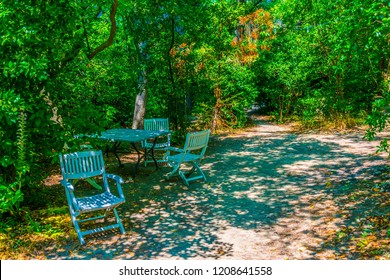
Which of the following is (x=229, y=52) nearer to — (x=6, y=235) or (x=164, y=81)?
(x=164, y=81)

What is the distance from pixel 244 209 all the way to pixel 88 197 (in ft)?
7.84

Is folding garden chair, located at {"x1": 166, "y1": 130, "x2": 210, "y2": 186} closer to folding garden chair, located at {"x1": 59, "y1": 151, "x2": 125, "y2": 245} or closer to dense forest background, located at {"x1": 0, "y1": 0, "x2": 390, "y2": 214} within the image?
dense forest background, located at {"x1": 0, "y1": 0, "x2": 390, "y2": 214}

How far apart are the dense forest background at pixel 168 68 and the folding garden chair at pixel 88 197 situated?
0.34m

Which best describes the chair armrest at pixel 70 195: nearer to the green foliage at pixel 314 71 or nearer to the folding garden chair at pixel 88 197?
the folding garden chair at pixel 88 197

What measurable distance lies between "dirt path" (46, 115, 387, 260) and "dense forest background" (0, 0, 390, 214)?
131cm

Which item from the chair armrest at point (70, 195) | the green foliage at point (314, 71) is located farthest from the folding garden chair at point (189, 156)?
the green foliage at point (314, 71)

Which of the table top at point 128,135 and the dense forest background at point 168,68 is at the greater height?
the dense forest background at point 168,68

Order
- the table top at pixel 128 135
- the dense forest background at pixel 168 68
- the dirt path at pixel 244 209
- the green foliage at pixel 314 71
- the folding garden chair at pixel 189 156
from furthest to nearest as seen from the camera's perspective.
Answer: the green foliage at pixel 314 71, the table top at pixel 128 135, the folding garden chair at pixel 189 156, the dense forest background at pixel 168 68, the dirt path at pixel 244 209

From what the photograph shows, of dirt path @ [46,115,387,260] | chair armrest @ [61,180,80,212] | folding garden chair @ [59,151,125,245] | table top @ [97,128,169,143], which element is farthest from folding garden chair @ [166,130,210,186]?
chair armrest @ [61,180,80,212]

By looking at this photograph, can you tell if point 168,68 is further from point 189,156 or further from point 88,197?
point 88,197

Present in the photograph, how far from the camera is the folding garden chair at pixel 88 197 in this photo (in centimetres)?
498

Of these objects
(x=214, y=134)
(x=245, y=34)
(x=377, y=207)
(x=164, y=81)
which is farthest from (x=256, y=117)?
(x=377, y=207)

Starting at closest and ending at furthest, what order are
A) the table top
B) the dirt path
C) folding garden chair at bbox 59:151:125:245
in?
the dirt path < folding garden chair at bbox 59:151:125:245 < the table top

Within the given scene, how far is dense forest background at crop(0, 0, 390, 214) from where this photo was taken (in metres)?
5.11
